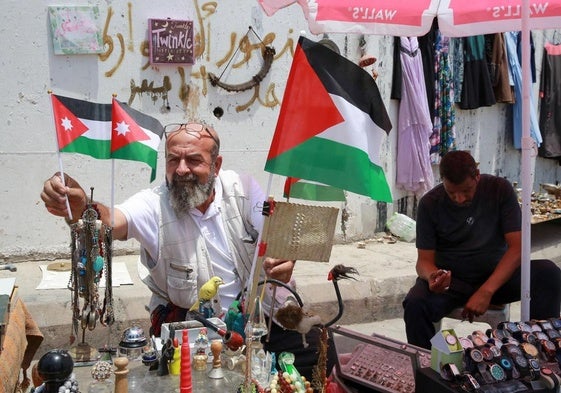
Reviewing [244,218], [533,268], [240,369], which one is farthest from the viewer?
[533,268]

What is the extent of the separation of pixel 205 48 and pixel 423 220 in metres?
3.10

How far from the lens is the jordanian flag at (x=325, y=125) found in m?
2.46

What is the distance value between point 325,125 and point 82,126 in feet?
3.71

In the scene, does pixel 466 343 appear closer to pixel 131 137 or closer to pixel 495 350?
pixel 495 350

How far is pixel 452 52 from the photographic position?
7.89 meters

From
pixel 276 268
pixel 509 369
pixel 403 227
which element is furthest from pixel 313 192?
pixel 403 227

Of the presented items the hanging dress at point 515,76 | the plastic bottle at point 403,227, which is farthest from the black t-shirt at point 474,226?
the hanging dress at point 515,76

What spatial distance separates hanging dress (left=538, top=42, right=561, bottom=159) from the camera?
9.58 m

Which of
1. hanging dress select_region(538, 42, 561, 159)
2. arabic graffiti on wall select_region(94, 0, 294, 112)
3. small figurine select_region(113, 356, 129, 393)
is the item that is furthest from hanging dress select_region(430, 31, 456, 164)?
small figurine select_region(113, 356, 129, 393)

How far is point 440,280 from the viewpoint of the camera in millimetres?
3719

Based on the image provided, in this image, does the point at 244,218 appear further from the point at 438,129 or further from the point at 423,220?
the point at 438,129

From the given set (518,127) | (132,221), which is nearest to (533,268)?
(132,221)

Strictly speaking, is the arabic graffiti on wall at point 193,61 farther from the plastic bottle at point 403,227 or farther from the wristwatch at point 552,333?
the wristwatch at point 552,333

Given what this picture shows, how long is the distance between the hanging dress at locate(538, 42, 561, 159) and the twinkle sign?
5899mm
